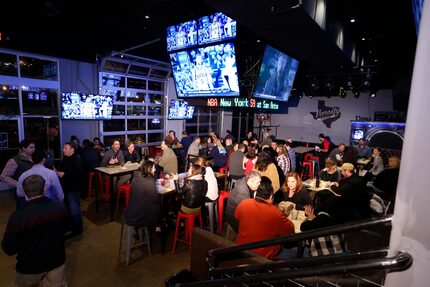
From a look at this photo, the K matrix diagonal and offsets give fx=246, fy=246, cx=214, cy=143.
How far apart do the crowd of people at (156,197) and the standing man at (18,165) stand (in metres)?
0.01

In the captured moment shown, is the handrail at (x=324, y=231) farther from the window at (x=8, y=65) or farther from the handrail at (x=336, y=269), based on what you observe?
the window at (x=8, y=65)

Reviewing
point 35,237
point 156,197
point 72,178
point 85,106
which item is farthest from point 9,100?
point 35,237

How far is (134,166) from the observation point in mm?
6223

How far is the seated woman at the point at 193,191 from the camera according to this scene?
407cm

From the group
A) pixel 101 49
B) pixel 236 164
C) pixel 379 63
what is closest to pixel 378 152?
pixel 379 63

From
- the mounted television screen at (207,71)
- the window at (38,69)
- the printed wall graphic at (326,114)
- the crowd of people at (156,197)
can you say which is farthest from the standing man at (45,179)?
the printed wall graphic at (326,114)

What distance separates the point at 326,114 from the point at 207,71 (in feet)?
35.6

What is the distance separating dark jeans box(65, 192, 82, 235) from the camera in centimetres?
442

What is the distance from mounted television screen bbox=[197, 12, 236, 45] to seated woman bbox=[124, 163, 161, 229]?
251 cm

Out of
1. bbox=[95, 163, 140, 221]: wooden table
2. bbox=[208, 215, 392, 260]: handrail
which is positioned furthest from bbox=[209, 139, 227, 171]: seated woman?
bbox=[208, 215, 392, 260]: handrail

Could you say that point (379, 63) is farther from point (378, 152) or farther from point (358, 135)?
point (358, 135)

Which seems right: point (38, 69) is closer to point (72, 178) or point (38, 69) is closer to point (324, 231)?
point (72, 178)

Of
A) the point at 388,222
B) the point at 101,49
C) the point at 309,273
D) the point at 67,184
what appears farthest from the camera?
the point at 101,49

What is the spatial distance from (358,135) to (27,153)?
11914mm
